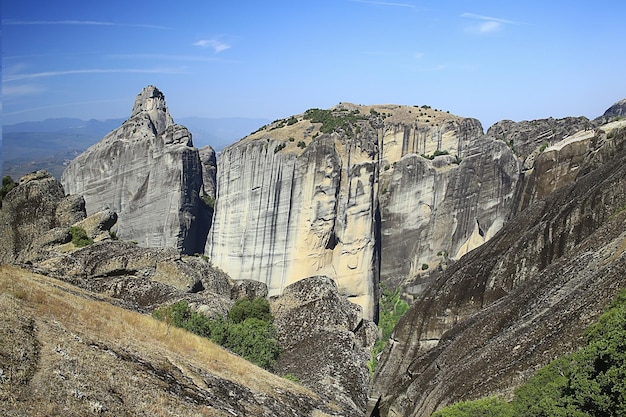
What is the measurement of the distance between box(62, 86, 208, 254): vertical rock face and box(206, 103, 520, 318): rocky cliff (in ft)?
12.8

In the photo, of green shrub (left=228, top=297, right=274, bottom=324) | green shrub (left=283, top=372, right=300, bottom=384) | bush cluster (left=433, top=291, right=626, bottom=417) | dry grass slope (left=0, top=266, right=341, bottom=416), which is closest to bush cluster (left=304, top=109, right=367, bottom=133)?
green shrub (left=228, top=297, right=274, bottom=324)

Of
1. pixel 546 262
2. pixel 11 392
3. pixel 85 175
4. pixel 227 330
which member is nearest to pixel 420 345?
pixel 546 262

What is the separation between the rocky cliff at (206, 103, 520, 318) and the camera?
62.8m

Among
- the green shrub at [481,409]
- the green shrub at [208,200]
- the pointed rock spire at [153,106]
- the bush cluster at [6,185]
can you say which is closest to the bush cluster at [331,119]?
the green shrub at [208,200]

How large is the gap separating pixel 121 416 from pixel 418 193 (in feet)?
200

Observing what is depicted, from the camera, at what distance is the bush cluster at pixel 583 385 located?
11.7 metres

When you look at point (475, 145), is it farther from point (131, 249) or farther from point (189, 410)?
point (189, 410)

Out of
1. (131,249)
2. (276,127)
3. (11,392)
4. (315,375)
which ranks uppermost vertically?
(276,127)

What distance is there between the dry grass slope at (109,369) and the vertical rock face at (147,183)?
158 ft

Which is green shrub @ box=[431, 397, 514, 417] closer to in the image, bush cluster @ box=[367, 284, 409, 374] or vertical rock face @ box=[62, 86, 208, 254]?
bush cluster @ box=[367, 284, 409, 374]

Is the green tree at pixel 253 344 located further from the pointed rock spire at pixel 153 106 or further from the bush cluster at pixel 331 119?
the pointed rock spire at pixel 153 106

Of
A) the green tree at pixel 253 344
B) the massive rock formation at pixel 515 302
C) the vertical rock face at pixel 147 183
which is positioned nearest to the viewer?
the massive rock formation at pixel 515 302

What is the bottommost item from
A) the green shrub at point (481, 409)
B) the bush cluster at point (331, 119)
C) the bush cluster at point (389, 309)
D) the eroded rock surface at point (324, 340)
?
the bush cluster at point (389, 309)

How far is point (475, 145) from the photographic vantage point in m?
68.4
